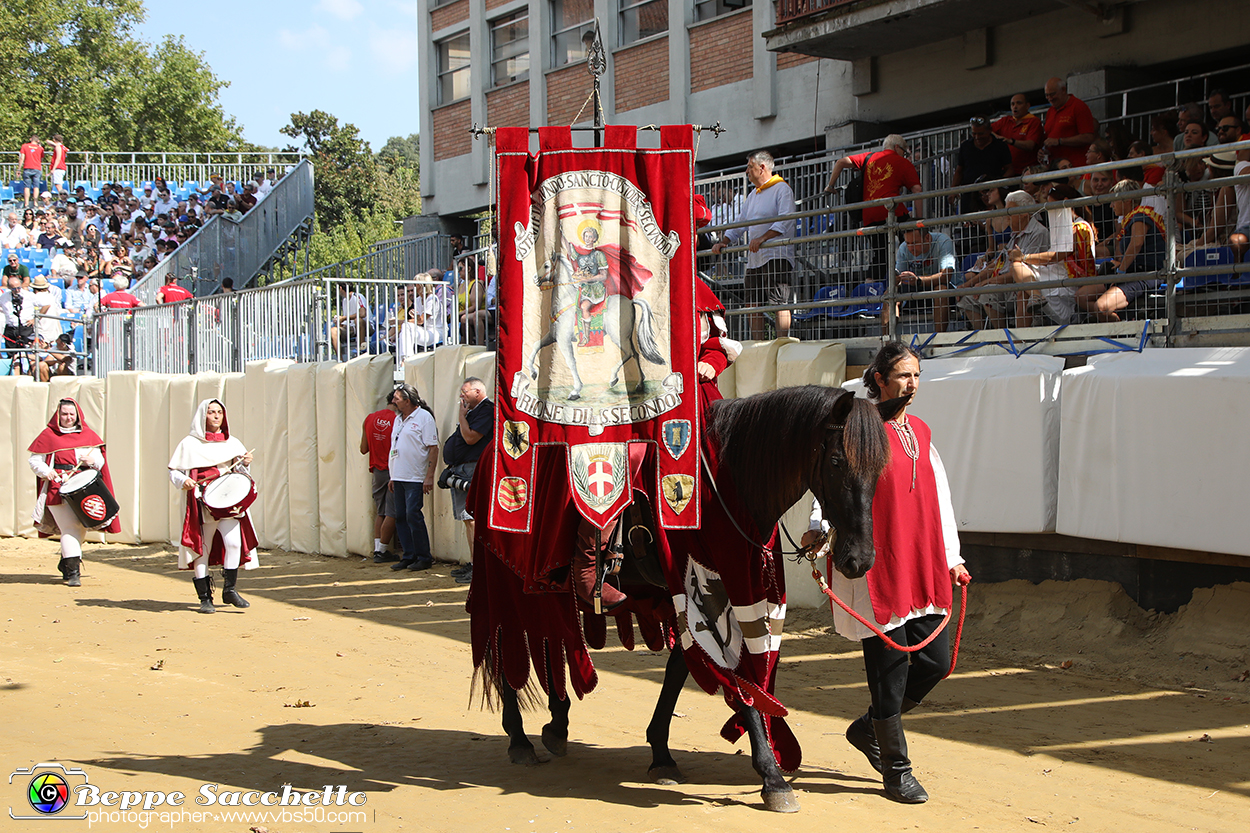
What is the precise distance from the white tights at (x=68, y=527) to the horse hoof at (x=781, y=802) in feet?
34.2

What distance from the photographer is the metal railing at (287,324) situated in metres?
14.5

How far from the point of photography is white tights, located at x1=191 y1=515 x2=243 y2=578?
1087cm

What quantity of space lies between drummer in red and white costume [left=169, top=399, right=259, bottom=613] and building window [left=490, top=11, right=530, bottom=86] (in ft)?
44.6

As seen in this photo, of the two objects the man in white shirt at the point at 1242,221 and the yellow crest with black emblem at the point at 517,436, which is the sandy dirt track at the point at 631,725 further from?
the man in white shirt at the point at 1242,221

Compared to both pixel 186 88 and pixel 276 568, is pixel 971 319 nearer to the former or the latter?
pixel 276 568

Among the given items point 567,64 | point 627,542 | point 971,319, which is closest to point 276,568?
point 971,319

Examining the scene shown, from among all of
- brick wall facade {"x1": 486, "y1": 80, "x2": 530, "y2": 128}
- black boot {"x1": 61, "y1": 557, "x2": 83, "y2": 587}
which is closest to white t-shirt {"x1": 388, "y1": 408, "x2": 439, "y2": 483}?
black boot {"x1": 61, "y1": 557, "x2": 83, "y2": 587}

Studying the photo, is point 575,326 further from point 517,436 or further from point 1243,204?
point 1243,204

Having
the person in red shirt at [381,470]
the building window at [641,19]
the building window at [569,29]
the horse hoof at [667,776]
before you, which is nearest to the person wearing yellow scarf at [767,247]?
the person in red shirt at [381,470]

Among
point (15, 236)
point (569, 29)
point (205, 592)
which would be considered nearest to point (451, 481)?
point (205, 592)

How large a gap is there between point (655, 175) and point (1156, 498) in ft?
13.5

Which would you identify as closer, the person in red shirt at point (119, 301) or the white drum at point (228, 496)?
the white drum at point (228, 496)

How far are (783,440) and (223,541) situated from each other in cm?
762

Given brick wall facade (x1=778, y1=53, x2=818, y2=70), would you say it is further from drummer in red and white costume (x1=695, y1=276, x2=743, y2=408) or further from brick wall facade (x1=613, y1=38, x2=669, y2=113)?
drummer in red and white costume (x1=695, y1=276, x2=743, y2=408)
